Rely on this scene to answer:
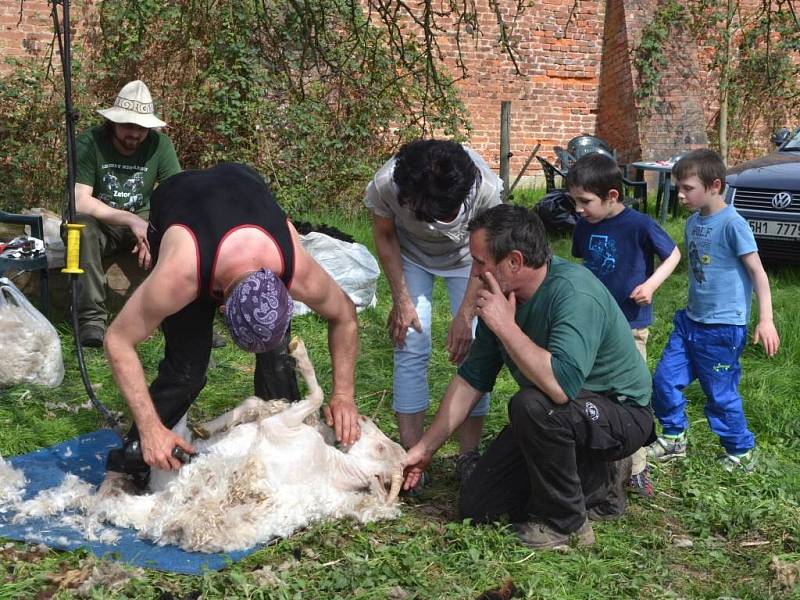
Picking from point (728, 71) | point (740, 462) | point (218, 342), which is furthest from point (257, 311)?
point (728, 71)

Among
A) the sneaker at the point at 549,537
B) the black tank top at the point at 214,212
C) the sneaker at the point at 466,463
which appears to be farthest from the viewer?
the sneaker at the point at 466,463

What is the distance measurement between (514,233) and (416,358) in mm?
1092

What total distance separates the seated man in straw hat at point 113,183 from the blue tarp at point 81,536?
1.92 m

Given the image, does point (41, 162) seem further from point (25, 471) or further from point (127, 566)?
point (127, 566)

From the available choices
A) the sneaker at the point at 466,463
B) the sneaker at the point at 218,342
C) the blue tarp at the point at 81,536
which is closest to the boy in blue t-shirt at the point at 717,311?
the sneaker at the point at 466,463

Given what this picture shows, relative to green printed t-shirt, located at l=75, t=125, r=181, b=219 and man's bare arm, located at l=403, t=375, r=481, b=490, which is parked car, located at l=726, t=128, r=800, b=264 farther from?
man's bare arm, located at l=403, t=375, r=481, b=490

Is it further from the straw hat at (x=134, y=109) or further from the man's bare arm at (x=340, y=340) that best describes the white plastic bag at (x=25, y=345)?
the man's bare arm at (x=340, y=340)

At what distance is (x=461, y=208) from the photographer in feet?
11.9

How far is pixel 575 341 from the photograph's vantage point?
298 cm

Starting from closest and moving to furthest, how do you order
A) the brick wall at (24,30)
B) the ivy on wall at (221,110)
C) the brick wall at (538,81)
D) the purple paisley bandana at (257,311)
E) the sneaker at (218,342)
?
the purple paisley bandana at (257,311)
the sneaker at (218,342)
the ivy on wall at (221,110)
the brick wall at (24,30)
the brick wall at (538,81)

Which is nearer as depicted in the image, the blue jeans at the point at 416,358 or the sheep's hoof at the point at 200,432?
the sheep's hoof at the point at 200,432

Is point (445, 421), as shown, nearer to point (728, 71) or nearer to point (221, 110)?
point (221, 110)

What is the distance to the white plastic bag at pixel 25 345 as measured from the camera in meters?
4.84

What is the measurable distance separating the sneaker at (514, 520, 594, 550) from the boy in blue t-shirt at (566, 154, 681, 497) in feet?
3.96
